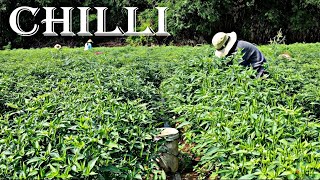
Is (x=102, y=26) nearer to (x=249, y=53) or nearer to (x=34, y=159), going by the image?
(x=249, y=53)

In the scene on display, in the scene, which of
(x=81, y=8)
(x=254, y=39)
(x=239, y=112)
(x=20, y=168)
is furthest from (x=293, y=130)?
(x=81, y=8)

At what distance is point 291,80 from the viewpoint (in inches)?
141

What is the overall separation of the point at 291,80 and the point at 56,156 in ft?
8.11

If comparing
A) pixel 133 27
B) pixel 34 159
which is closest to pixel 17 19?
pixel 133 27

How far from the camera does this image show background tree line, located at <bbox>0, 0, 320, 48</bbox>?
53.5ft

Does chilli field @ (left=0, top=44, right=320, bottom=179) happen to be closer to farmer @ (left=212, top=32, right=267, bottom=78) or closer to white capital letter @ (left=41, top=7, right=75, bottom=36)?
farmer @ (left=212, top=32, right=267, bottom=78)

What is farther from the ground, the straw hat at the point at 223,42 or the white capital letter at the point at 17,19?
the white capital letter at the point at 17,19

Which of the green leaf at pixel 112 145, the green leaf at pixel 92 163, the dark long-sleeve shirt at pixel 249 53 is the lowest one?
Result: the green leaf at pixel 92 163

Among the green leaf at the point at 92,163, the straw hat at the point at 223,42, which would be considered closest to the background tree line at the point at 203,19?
the straw hat at the point at 223,42

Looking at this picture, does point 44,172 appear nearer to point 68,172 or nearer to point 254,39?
point 68,172

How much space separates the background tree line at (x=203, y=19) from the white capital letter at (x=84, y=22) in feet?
1.17

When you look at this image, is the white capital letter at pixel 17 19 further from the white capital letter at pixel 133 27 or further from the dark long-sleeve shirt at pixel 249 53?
the dark long-sleeve shirt at pixel 249 53

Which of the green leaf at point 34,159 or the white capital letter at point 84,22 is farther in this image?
the white capital letter at point 84,22

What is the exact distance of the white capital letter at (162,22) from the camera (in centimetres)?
1677
